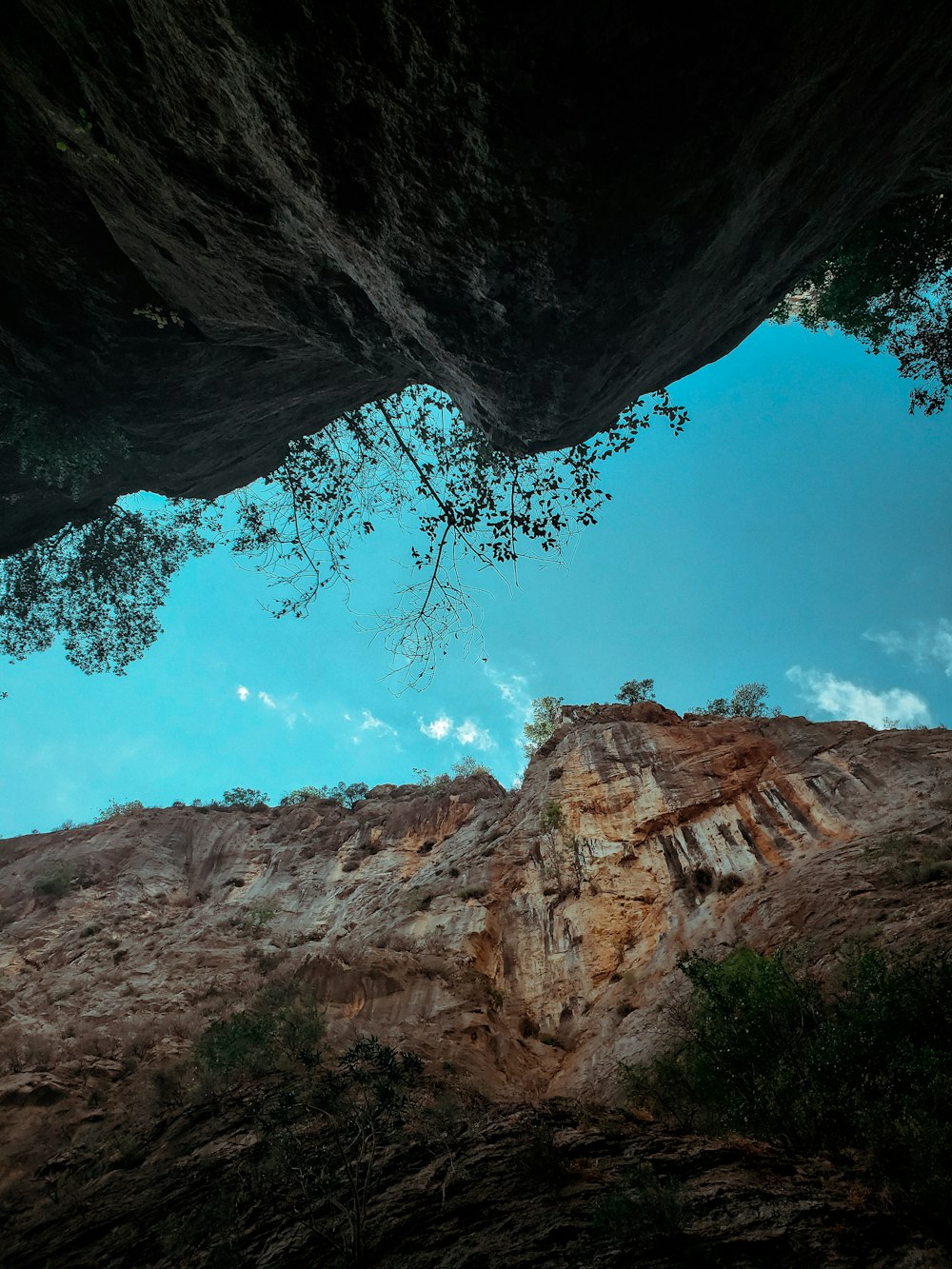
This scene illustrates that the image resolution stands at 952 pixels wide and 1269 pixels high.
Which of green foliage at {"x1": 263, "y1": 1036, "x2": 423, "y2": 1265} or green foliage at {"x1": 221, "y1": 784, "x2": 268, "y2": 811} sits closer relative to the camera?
green foliage at {"x1": 263, "y1": 1036, "x2": 423, "y2": 1265}

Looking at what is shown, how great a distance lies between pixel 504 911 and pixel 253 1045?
9.79 metres

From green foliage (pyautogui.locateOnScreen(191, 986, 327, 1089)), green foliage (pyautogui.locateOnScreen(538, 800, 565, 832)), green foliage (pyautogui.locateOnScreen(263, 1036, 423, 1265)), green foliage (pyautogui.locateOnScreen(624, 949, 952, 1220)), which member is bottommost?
green foliage (pyautogui.locateOnScreen(624, 949, 952, 1220))

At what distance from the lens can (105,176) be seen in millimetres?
8734

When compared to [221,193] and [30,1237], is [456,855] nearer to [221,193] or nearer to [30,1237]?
[30,1237]

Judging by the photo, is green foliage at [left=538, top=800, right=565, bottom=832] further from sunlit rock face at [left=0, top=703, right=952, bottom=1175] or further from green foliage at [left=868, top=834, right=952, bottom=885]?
green foliage at [left=868, top=834, right=952, bottom=885]

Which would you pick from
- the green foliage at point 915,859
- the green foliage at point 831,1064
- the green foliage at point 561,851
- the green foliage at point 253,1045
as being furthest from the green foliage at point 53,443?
the green foliage at point 915,859

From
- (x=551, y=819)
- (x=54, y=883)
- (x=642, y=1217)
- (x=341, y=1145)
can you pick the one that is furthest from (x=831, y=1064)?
(x=54, y=883)

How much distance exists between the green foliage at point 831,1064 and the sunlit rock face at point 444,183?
10.7 metres

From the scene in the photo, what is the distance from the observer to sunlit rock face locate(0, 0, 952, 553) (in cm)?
576

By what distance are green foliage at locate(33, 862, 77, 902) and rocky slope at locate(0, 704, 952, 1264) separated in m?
0.30

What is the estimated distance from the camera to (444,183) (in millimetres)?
6953

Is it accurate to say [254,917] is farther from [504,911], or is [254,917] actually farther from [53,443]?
[53,443]

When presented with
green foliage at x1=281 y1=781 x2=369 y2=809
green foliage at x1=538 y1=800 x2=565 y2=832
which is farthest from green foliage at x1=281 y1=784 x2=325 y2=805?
green foliage at x1=538 y1=800 x2=565 y2=832

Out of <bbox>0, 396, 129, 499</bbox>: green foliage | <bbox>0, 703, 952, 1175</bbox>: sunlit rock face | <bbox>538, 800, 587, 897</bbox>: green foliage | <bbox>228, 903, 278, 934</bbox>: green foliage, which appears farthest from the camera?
<bbox>228, 903, 278, 934</bbox>: green foliage
